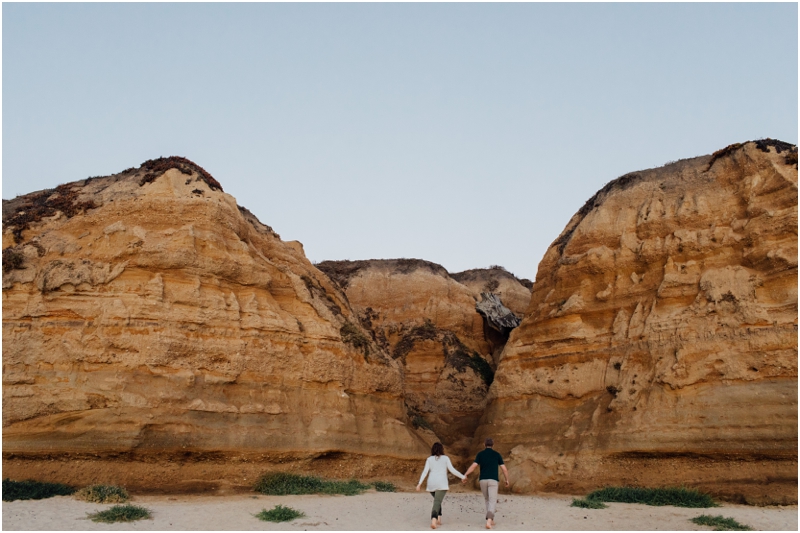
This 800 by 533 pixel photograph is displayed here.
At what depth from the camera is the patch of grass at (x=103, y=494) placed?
1473cm

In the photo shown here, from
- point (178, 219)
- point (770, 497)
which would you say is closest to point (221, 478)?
point (178, 219)

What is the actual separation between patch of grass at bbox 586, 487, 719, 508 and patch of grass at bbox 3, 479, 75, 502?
40.7ft

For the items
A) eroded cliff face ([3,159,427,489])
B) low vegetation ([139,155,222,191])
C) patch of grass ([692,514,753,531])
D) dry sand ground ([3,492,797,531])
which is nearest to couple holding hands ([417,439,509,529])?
dry sand ground ([3,492,797,531])

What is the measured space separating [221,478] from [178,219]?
24.1ft

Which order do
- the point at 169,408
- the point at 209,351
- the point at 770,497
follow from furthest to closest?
the point at 209,351
the point at 169,408
the point at 770,497

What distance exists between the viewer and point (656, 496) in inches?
656

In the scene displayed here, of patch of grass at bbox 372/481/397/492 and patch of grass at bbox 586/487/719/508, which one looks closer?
patch of grass at bbox 586/487/719/508

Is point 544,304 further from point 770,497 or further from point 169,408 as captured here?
point 169,408

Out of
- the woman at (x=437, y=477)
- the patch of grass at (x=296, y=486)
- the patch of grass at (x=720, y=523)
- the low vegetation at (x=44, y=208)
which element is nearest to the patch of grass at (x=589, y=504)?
the patch of grass at (x=720, y=523)

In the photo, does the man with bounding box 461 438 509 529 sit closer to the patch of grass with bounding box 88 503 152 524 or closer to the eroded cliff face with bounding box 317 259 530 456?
the patch of grass with bounding box 88 503 152 524

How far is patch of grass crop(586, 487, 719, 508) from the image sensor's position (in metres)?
16.0

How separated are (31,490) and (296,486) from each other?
6136 millimetres

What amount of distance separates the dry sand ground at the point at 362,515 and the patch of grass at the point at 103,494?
26cm

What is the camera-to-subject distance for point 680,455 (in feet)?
59.7
